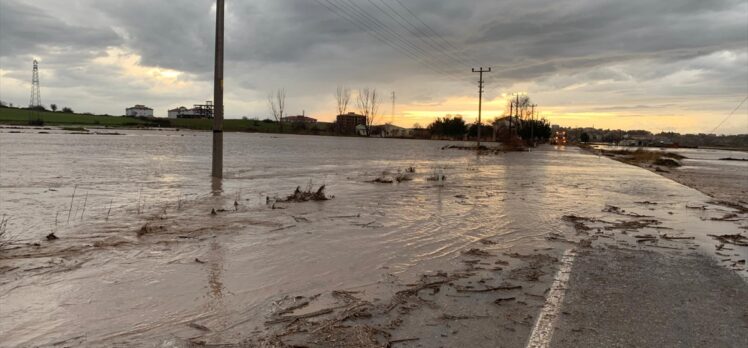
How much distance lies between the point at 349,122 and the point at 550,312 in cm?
17625

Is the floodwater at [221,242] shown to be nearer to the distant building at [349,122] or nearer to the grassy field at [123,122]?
the grassy field at [123,122]

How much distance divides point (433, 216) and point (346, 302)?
6753mm

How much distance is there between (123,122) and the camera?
488 feet

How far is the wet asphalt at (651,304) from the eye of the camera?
176 inches

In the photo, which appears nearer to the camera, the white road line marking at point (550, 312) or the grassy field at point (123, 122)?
the white road line marking at point (550, 312)

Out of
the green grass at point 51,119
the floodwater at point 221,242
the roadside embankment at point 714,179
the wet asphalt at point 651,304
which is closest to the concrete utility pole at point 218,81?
the floodwater at point 221,242

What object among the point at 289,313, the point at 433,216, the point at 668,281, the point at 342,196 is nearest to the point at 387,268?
the point at 289,313

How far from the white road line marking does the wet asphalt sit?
7 centimetres

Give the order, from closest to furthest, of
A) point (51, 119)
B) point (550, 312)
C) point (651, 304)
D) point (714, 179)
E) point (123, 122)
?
point (550, 312)
point (651, 304)
point (714, 179)
point (51, 119)
point (123, 122)

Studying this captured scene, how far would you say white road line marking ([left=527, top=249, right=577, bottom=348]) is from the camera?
436 cm

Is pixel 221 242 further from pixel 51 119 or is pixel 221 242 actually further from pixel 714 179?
pixel 51 119

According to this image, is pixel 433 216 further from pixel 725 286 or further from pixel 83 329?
pixel 83 329

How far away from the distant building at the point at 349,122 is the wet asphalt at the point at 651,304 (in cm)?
16766

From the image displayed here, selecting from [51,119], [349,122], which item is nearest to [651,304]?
[51,119]
